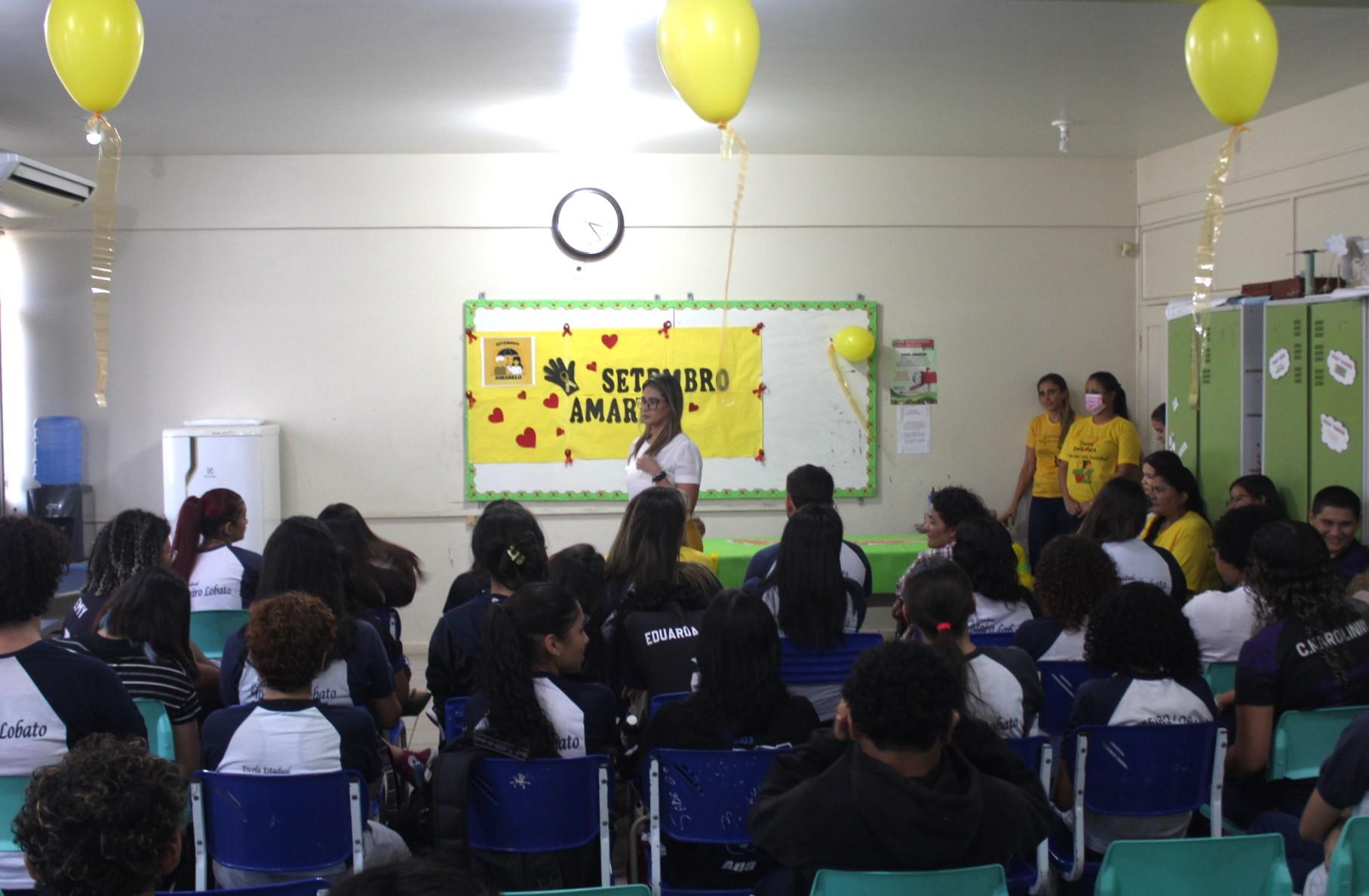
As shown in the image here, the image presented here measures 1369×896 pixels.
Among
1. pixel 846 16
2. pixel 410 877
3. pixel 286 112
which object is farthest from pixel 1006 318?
pixel 410 877

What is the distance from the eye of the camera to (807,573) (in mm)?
3033

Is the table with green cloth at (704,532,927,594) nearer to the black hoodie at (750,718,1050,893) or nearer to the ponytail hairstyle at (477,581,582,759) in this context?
the ponytail hairstyle at (477,581,582,759)

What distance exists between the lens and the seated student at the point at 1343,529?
3.95 metres

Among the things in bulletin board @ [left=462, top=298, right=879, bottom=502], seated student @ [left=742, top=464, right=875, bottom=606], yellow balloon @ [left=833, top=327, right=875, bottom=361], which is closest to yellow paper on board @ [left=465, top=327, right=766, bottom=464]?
bulletin board @ [left=462, top=298, right=879, bottom=502]

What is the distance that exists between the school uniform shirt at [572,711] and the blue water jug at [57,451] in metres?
4.85

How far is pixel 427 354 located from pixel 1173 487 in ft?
13.2

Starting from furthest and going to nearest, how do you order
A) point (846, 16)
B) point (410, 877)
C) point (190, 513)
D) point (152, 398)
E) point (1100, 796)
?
point (152, 398) → point (846, 16) → point (190, 513) → point (1100, 796) → point (410, 877)

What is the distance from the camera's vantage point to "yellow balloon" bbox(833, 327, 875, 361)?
21.1ft

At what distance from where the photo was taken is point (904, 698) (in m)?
1.70

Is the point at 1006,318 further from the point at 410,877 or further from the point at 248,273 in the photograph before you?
the point at 410,877

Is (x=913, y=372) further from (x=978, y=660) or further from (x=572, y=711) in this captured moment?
(x=572, y=711)

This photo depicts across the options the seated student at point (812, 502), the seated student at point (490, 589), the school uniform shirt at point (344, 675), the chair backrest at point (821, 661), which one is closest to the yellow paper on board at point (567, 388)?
the seated student at point (812, 502)

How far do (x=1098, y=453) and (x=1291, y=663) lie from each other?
386cm

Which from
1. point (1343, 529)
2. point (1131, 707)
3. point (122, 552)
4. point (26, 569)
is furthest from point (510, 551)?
point (1343, 529)
